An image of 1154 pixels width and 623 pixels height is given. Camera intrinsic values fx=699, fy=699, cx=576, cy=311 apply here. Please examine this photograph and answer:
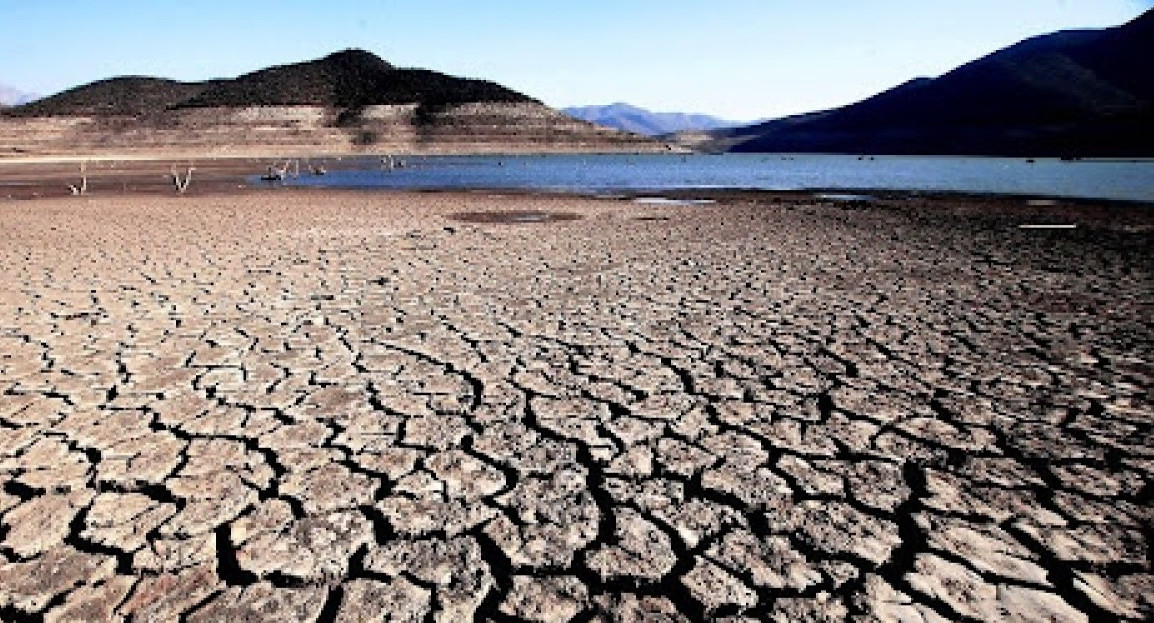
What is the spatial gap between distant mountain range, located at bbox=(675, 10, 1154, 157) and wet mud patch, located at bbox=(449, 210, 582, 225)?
8321 centimetres

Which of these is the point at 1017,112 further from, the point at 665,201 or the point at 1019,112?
the point at 665,201

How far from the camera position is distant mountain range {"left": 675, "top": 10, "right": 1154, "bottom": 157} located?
88.0m

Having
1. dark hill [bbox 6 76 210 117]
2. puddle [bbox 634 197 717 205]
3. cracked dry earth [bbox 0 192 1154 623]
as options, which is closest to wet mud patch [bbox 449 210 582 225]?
puddle [bbox 634 197 717 205]

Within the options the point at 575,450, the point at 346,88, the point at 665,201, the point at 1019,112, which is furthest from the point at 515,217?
the point at 1019,112

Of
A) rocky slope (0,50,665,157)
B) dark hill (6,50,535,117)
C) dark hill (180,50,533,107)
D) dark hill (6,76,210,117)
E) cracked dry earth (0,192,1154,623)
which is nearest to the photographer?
cracked dry earth (0,192,1154,623)

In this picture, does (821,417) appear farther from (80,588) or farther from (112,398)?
(112,398)

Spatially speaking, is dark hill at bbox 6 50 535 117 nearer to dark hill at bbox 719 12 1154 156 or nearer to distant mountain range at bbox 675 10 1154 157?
dark hill at bbox 719 12 1154 156

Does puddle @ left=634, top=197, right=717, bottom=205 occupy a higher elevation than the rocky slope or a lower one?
lower

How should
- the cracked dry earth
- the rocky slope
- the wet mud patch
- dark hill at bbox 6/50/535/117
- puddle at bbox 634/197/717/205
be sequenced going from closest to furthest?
the cracked dry earth < the wet mud patch < puddle at bbox 634/197/717/205 < the rocky slope < dark hill at bbox 6/50/535/117

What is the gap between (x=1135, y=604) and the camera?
7.12ft

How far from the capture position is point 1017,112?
115375 mm

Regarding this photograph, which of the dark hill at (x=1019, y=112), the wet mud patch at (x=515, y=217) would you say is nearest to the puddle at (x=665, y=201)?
the wet mud patch at (x=515, y=217)

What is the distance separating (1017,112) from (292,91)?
115 metres

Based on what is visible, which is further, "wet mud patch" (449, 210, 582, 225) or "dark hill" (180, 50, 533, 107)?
"dark hill" (180, 50, 533, 107)
